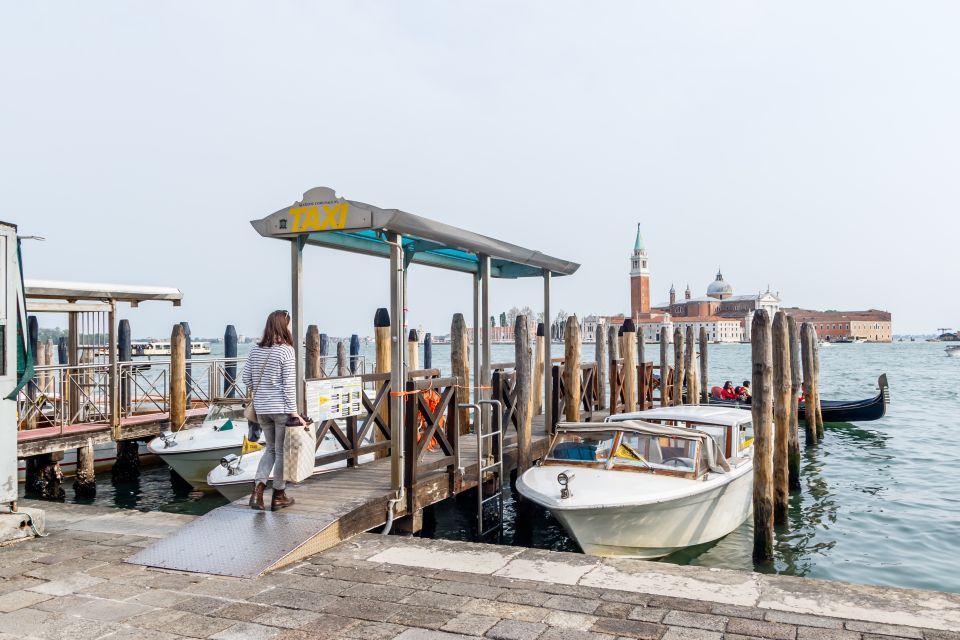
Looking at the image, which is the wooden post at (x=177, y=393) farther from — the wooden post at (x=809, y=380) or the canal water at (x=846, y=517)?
the wooden post at (x=809, y=380)

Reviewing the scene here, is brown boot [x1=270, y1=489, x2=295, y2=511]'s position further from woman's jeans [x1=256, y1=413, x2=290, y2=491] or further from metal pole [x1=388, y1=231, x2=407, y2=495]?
metal pole [x1=388, y1=231, x2=407, y2=495]

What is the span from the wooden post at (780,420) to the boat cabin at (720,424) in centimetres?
37

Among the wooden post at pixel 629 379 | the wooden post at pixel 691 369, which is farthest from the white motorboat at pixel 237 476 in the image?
the wooden post at pixel 691 369

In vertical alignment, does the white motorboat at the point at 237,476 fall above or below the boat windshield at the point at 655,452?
below

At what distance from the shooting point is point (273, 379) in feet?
19.9

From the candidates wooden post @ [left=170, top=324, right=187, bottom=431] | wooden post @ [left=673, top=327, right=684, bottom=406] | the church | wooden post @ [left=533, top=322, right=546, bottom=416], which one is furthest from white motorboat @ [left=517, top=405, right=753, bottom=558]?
the church

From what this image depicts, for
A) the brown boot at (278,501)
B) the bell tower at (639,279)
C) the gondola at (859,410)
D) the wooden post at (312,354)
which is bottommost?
the gondola at (859,410)

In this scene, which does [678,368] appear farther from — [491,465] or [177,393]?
[177,393]

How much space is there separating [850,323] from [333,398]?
170 metres

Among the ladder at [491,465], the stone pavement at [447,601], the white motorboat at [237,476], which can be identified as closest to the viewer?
the stone pavement at [447,601]

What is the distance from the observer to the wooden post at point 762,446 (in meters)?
8.20

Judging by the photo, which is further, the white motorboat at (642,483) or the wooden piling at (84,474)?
the wooden piling at (84,474)

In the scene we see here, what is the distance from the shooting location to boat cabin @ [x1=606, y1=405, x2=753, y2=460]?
9.08 meters

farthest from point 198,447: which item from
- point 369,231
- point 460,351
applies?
point 369,231
